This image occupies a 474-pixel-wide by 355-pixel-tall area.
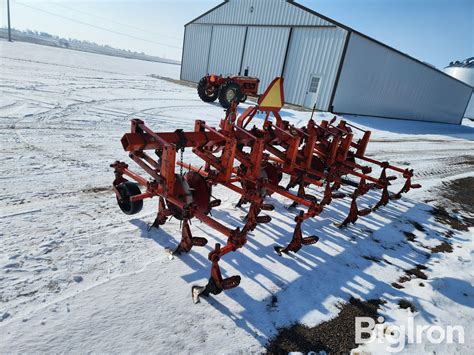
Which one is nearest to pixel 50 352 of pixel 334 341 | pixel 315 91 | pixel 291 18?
pixel 334 341

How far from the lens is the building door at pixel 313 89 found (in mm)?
18141

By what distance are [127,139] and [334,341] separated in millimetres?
2757

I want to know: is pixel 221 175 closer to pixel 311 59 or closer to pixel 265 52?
pixel 311 59

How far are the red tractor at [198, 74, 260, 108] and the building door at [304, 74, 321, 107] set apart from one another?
4.17 metres

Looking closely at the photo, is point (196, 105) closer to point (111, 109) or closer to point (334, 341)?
point (111, 109)

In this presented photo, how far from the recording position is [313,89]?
18406mm

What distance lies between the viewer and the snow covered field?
8.35 feet

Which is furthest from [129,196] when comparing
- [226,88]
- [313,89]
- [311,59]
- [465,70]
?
[465,70]

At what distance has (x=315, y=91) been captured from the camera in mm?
18297

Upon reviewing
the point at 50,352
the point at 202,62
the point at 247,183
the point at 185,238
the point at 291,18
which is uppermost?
the point at 291,18

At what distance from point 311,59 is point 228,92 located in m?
6.36

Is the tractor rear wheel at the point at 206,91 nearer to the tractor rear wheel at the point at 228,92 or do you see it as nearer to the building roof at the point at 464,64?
the tractor rear wheel at the point at 228,92

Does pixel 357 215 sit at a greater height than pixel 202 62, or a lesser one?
lesser

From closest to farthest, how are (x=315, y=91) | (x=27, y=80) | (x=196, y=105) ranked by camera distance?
(x=27, y=80), (x=196, y=105), (x=315, y=91)
